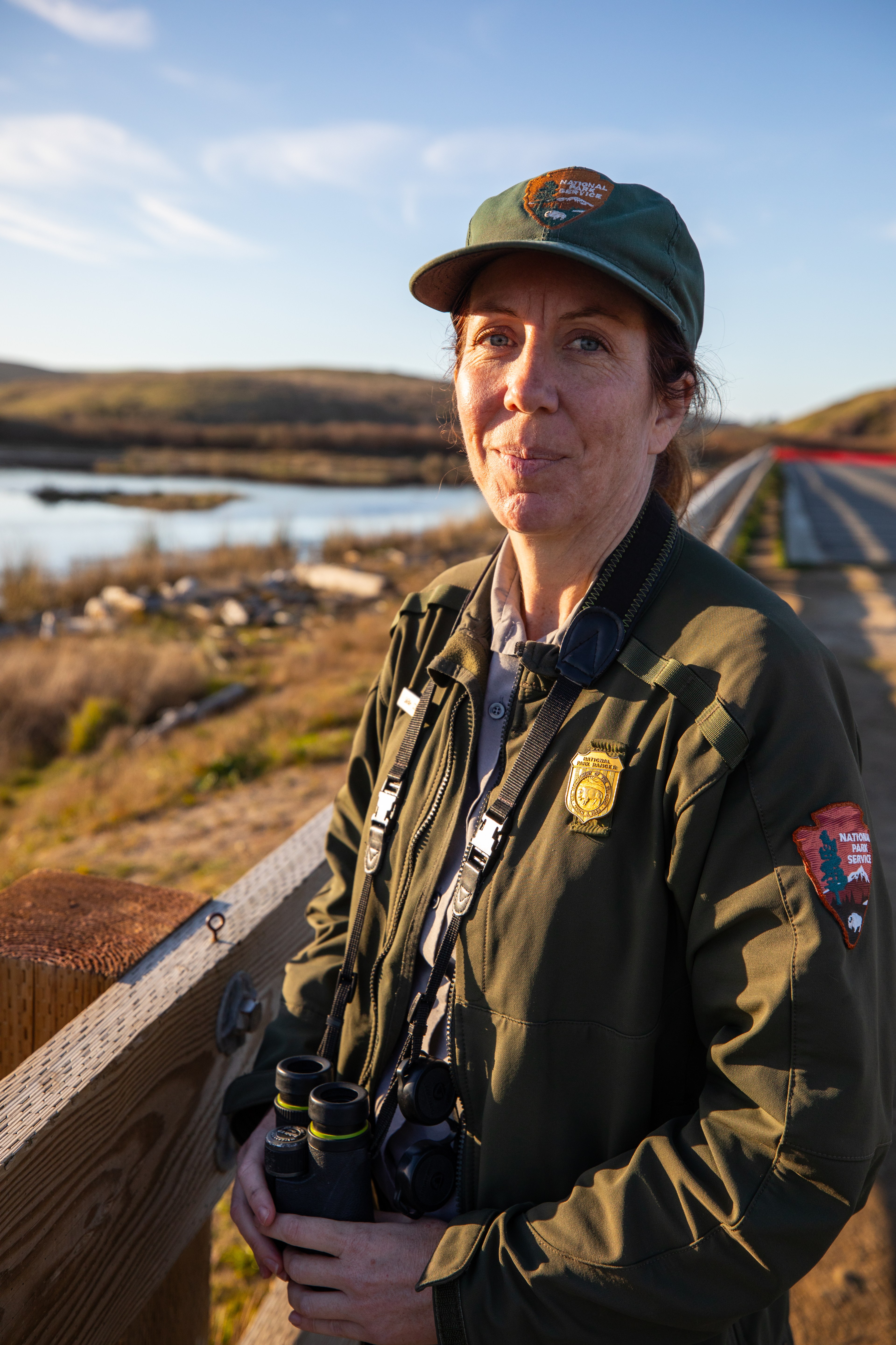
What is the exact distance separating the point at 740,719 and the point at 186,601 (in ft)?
44.3

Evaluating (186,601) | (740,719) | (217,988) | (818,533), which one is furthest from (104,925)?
(818,533)

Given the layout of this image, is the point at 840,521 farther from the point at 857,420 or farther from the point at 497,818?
the point at 857,420

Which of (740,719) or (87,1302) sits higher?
(740,719)

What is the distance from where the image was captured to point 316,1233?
1458 mm

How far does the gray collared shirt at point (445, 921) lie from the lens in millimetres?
1554

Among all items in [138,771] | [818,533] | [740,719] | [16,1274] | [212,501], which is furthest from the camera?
[212,501]

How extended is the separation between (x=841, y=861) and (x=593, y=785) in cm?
35

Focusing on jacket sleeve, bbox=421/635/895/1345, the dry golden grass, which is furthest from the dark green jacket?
the dry golden grass

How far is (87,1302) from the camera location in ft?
4.24

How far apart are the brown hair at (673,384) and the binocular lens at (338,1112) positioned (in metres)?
1.22

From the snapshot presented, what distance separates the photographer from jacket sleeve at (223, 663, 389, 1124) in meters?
1.68

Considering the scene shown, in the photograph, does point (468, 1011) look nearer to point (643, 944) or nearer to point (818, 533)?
point (643, 944)

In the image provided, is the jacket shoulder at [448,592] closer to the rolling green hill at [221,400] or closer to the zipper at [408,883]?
the zipper at [408,883]

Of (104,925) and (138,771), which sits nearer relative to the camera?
(104,925)
